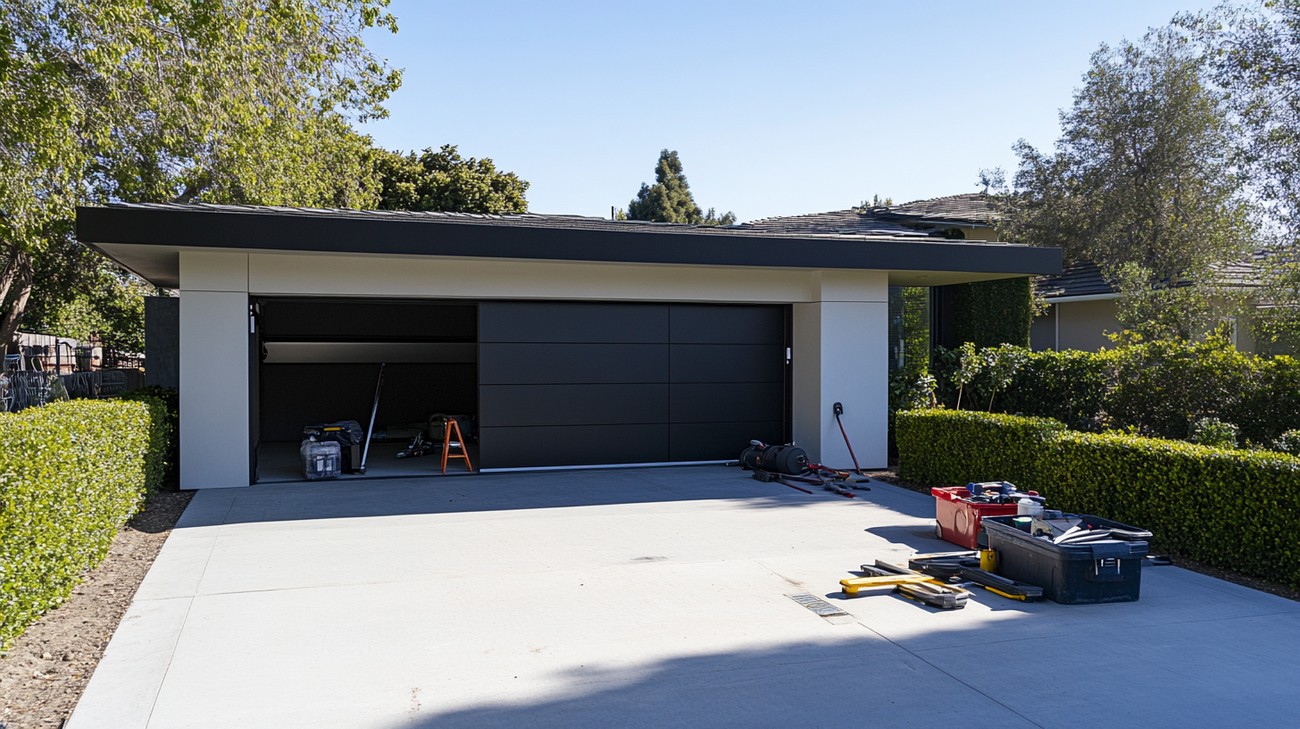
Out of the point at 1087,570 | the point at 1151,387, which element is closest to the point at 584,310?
the point at 1151,387

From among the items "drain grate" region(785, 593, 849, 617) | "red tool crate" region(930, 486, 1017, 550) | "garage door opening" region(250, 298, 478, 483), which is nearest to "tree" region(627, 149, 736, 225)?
"garage door opening" region(250, 298, 478, 483)

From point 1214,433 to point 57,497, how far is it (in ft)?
33.6

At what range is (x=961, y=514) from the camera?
8000mm

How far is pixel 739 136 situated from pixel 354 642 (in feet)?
75.1

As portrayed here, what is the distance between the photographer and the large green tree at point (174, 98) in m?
10.6

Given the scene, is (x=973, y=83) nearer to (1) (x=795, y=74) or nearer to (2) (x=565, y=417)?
(1) (x=795, y=74)

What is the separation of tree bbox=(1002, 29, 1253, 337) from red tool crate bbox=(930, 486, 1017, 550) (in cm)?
1208

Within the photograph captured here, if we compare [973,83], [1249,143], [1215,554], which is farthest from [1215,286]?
[1215,554]

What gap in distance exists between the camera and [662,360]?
1330cm

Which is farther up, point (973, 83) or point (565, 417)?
point (973, 83)

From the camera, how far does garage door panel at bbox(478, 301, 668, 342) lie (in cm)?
1242

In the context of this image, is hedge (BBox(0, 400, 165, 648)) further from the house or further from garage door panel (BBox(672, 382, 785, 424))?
garage door panel (BBox(672, 382, 785, 424))

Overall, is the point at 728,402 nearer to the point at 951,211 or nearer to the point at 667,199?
the point at 951,211

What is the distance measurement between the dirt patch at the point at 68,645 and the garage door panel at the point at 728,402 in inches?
285
